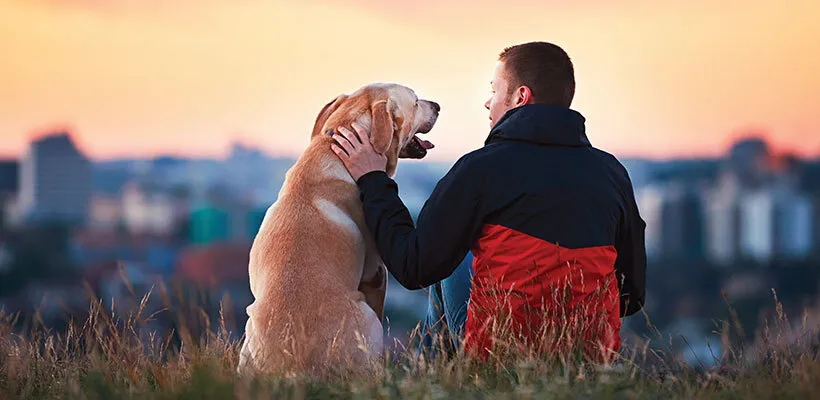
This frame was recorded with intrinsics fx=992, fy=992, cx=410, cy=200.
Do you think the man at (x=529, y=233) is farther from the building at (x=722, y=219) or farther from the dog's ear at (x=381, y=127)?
the building at (x=722, y=219)

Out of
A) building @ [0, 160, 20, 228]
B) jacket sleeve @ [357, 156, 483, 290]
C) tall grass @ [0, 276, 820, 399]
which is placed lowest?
building @ [0, 160, 20, 228]

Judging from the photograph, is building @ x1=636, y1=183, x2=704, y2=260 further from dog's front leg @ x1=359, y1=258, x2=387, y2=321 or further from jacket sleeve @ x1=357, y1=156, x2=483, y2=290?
jacket sleeve @ x1=357, y1=156, x2=483, y2=290

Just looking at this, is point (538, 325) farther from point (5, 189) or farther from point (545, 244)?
point (5, 189)

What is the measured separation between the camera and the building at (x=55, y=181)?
134000mm

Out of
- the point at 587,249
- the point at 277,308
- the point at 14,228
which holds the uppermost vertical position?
the point at 587,249

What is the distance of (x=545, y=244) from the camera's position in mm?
3998

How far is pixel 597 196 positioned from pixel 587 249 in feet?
0.77

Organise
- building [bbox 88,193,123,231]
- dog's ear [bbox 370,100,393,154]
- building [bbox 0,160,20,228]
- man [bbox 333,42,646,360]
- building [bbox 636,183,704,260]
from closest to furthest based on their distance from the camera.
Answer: man [bbox 333,42,646,360]
dog's ear [bbox 370,100,393,154]
building [bbox 636,183,704,260]
building [bbox 88,193,123,231]
building [bbox 0,160,20,228]

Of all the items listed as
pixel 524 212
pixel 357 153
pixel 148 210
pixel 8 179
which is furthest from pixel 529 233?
pixel 8 179

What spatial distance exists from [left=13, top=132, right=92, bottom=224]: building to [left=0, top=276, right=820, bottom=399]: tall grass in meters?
130

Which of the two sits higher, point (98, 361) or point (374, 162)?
point (374, 162)

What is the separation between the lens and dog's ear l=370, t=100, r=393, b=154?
478 centimetres

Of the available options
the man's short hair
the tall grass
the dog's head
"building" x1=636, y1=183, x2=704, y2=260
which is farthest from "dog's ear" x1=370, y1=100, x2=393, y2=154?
"building" x1=636, y1=183, x2=704, y2=260

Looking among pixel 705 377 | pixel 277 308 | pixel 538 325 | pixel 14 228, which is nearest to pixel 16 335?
pixel 277 308
